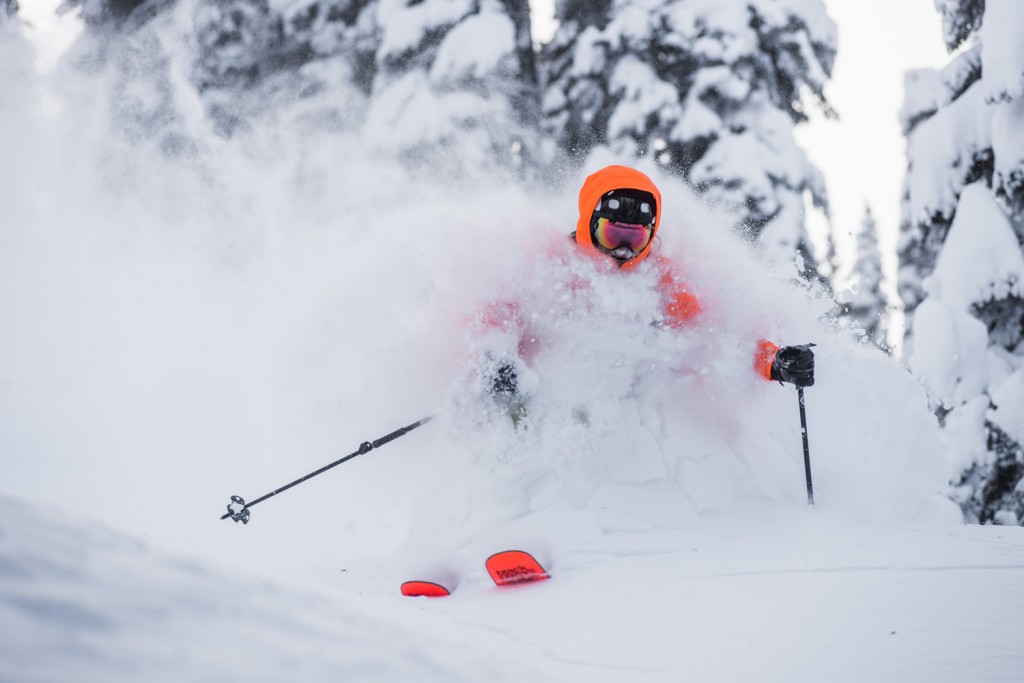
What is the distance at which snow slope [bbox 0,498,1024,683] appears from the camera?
793 millimetres

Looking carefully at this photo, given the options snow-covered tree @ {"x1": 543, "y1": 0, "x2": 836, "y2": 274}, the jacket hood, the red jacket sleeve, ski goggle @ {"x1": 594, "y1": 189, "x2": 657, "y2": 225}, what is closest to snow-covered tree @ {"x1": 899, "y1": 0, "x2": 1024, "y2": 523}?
snow-covered tree @ {"x1": 543, "y1": 0, "x2": 836, "y2": 274}

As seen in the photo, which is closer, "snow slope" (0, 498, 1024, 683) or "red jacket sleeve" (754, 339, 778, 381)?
"snow slope" (0, 498, 1024, 683)

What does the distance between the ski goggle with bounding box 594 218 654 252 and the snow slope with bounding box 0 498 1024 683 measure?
5.27 feet

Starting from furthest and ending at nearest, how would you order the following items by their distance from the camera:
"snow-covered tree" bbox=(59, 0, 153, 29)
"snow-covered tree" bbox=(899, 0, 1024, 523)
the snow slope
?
"snow-covered tree" bbox=(59, 0, 153, 29)
"snow-covered tree" bbox=(899, 0, 1024, 523)
the snow slope

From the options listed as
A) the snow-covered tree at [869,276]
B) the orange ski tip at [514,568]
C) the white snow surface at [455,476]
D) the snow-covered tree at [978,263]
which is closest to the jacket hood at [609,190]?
the white snow surface at [455,476]

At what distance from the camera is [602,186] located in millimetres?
3766

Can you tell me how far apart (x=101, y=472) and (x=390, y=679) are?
631cm

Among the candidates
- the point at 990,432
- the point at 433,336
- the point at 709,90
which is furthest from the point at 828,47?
the point at 433,336

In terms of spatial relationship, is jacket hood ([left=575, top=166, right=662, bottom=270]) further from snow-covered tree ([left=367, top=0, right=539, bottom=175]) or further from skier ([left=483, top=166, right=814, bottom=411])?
snow-covered tree ([left=367, top=0, right=539, bottom=175])

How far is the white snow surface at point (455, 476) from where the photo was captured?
1100 mm

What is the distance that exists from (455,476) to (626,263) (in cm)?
161

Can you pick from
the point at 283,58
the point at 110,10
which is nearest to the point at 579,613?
the point at 283,58

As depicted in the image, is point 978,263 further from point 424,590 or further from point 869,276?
point 869,276

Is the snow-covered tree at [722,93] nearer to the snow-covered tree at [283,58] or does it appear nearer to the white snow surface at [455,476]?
the snow-covered tree at [283,58]
